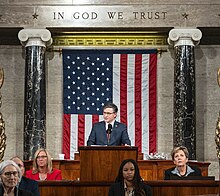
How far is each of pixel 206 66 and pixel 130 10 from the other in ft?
8.20

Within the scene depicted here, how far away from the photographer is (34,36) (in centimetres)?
1559

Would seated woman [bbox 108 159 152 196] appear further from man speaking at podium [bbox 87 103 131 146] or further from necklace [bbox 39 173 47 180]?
man speaking at podium [bbox 87 103 131 146]

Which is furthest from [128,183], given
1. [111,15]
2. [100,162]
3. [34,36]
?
[111,15]

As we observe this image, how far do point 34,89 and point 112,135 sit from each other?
15.8ft

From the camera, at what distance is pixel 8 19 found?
51.9 ft

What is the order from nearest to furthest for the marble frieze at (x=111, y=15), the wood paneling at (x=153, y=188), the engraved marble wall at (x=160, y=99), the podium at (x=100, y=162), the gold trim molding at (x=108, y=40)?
the wood paneling at (x=153, y=188), the podium at (x=100, y=162), the marble frieze at (x=111, y=15), the engraved marble wall at (x=160, y=99), the gold trim molding at (x=108, y=40)

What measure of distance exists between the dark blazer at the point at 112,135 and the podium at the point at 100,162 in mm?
1596

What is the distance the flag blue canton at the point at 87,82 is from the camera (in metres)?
16.3

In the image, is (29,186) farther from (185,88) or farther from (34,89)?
(185,88)

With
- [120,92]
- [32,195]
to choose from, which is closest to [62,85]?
[120,92]

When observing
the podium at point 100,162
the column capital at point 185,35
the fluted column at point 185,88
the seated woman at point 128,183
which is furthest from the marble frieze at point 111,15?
the seated woman at point 128,183

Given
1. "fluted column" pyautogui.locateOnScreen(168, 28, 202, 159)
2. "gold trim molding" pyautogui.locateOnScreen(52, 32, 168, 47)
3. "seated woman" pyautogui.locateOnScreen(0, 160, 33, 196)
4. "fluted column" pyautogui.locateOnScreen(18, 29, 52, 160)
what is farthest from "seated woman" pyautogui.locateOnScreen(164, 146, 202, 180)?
"gold trim molding" pyautogui.locateOnScreen(52, 32, 168, 47)

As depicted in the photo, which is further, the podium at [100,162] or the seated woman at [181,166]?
the seated woman at [181,166]

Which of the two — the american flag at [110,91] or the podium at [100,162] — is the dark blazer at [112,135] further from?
the american flag at [110,91]
